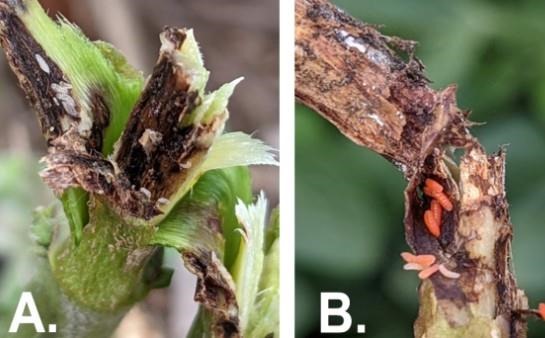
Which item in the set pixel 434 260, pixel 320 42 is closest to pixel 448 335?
pixel 434 260

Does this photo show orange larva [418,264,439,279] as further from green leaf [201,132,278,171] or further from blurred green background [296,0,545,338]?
green leaf [201,132,278,171]

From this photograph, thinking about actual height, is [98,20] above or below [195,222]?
above

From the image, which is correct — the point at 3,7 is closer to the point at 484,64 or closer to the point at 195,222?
the point at 195,222

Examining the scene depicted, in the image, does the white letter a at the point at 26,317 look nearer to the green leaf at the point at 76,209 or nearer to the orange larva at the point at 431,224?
the green leaf at the point at 76,209

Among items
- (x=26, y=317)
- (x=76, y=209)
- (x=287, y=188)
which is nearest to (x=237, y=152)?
(x=287, y=188)

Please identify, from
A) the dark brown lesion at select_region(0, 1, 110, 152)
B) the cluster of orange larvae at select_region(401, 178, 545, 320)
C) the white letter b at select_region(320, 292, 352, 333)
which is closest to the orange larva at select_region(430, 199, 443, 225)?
the cluster of orange larvae at select_region(401, 178, 545, 320)

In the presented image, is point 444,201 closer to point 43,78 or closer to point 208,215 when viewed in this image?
point 208,215

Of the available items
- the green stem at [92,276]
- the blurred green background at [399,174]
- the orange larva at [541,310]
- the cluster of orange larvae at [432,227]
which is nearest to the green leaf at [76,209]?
the green stem at [92,276]
